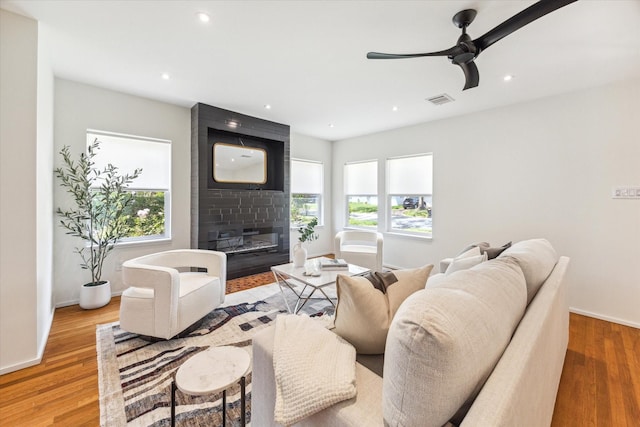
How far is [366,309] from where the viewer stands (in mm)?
1115

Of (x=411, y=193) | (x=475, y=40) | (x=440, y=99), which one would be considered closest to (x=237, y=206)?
(x=411, y=193)

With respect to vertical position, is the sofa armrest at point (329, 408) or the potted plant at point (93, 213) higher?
the potted plant at point (93, 213)

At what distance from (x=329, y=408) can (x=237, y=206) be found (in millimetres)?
3671

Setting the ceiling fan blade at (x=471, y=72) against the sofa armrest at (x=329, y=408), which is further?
the ceiling fan blade at (x=471, y=72)

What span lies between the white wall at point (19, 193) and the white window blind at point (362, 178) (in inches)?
179

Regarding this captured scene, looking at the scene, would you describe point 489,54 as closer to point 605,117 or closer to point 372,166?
point 605,117

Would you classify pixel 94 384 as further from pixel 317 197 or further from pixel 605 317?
pixel 605 317

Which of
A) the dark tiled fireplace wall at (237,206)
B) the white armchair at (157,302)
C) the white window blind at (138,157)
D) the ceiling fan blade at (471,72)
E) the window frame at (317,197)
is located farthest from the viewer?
the window frame at (317,197)

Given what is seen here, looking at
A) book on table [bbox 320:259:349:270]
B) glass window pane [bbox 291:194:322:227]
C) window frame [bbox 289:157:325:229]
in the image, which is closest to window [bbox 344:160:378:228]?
window frame [bbox 289:157:325:229]

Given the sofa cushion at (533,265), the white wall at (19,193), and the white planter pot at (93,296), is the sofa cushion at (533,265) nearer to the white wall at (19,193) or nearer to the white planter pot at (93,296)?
the white wall at (19,193)

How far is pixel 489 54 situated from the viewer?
2379 millimetres

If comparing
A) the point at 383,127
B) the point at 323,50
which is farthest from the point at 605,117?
the point at 323,50

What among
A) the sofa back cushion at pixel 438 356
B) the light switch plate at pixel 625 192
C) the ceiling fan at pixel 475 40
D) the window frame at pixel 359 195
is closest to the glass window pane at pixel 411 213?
the window frame at pixel 359 195

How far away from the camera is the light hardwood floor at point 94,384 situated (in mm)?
1578
